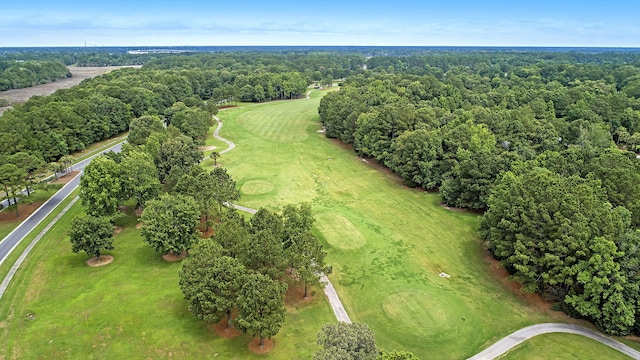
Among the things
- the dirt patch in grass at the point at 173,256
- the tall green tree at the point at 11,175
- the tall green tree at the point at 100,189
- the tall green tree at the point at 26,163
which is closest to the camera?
the dirt patch in grass at the point at 173,256

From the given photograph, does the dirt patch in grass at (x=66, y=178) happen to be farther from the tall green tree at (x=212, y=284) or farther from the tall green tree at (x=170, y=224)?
the tall green tree at (x=212, y=284)

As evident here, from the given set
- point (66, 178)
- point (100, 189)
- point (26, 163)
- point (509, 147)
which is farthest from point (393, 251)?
Answer: point (66, 178)

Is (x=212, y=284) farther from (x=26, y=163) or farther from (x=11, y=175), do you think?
(x=26, y=163)

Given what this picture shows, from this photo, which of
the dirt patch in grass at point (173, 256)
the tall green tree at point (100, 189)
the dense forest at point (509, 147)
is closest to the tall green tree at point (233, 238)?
the dirt patch in grass at point (173, 256)

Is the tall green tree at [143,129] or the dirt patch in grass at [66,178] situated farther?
the tall green tree at [143,129]

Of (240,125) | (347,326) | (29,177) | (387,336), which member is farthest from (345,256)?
(240,125)
